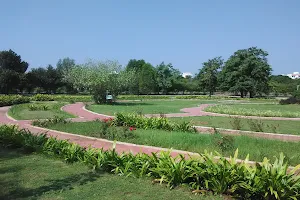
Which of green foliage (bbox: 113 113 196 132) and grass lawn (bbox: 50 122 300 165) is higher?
green foliage (bbox: 113 113 196 132)

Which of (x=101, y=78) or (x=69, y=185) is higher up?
(x=101, y=78)

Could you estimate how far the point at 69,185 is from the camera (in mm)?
5004

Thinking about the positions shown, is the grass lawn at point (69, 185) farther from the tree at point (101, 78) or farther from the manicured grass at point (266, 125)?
the tree at point (101, 78)

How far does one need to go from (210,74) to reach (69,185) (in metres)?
60.1

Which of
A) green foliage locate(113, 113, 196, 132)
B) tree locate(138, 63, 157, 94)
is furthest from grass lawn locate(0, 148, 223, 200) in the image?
tree locate(138, 63, 157, 94)

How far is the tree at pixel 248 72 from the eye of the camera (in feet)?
175

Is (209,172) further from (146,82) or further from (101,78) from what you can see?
(146,82)

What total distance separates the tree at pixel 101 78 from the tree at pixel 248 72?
2852 centimetres

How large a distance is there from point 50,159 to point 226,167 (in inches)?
157

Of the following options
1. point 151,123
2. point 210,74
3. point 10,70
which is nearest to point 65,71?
point 10,70

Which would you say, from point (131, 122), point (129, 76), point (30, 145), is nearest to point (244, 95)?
point (129, 76)

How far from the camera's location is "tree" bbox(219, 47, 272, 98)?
53.2 meters

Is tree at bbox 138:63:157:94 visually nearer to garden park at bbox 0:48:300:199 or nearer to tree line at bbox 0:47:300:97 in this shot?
tree line at bbox 0:47:300:97

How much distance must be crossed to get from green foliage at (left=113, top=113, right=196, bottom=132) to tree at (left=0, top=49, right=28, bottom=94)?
46.7 metres
